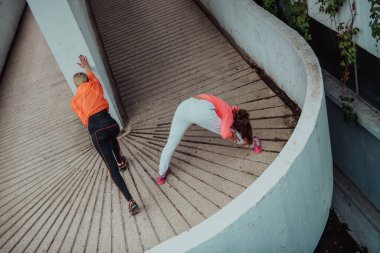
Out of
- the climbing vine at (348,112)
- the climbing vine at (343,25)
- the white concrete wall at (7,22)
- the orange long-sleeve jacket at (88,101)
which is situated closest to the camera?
the climbing vine at (343,25)

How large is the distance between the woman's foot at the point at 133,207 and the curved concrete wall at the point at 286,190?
1383 millimetres

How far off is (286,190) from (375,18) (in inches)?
94.6

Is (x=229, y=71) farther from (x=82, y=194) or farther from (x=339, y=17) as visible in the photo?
(x=82, y=194)

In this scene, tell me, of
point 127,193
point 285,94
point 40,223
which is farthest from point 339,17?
point 40,223

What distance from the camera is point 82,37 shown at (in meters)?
5.43

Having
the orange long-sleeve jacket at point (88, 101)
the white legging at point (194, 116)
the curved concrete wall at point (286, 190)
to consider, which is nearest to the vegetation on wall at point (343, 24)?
the curved concrete wall at point (286, 190)

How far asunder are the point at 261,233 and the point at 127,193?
1.79 metres

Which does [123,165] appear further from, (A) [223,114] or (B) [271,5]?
(B) [271,5]

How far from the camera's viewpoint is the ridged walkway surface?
4.73 metres

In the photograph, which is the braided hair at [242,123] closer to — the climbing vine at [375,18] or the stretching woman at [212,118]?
the stretching woman at [212,118]

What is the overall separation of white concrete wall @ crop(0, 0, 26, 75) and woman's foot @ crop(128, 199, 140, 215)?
7.07m

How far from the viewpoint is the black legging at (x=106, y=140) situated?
4.75 metres

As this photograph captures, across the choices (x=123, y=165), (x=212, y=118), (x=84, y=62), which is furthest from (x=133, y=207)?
(x=84, y=62)

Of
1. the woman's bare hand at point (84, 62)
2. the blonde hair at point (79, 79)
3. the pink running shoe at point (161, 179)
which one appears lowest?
the pink running shoe at point (161, 179)
